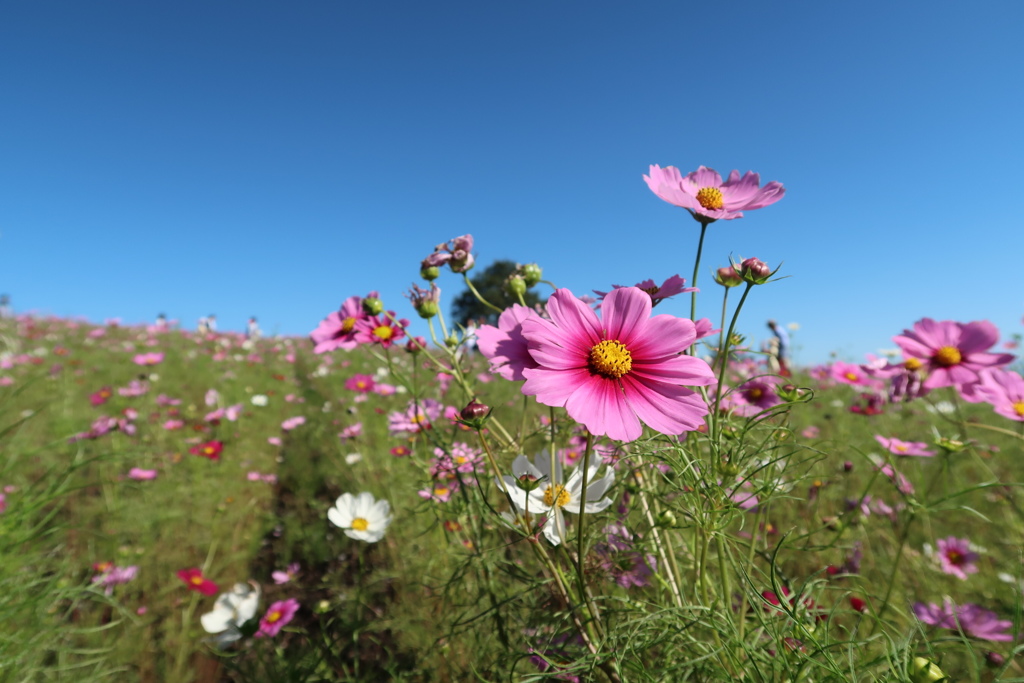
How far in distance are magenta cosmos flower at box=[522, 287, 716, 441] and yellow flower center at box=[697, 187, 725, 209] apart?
27 cm

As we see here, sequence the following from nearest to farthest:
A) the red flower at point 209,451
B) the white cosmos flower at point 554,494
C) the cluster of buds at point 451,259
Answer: the white cosmos flower at point 554,494
the cluster of buds at point 451,259
the red flower at point 209,451

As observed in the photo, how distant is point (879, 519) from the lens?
6.14ft

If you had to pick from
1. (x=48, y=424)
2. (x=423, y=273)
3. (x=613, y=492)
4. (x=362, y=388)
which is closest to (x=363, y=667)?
(x=613, y=492)

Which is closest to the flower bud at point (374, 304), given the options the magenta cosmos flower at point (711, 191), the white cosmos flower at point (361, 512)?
the magenta cosmos flower at point (711, 191)

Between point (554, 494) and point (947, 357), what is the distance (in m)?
1.09

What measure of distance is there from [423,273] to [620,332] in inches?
15.5

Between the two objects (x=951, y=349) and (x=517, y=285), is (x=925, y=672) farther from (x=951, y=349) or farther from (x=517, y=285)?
(x=951, y=349)

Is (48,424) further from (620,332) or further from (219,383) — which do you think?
(620,332)

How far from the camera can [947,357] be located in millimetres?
1045

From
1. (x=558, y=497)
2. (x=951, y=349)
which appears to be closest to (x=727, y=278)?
(x=558, y=497)

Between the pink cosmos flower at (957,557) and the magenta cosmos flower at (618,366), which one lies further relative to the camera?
the pink cosmos flower at (957,557)

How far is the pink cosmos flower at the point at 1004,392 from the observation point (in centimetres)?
88

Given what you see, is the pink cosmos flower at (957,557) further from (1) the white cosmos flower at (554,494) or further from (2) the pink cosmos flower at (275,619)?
(2) the pink cosmos flower at (275,619)

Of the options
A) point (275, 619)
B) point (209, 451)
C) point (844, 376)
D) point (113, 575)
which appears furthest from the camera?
point (209, 451)
